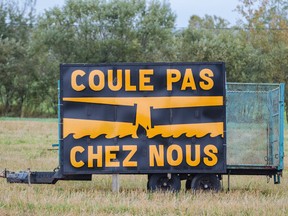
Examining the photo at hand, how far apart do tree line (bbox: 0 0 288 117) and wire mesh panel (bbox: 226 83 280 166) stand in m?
41.8

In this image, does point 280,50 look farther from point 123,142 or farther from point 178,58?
point 123,142

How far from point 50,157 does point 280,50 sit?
37.1m

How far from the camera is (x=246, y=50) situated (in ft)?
193

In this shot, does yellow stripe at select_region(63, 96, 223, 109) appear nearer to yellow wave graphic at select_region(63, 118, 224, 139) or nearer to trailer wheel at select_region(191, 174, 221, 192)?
yellow wave graphic at select_region(63, 118, 224, 139)

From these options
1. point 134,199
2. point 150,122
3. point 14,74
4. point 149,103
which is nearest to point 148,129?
point 150,122

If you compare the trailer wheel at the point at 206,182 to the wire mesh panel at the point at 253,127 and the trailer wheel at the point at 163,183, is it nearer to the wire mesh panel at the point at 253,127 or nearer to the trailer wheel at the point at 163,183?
the trailer wheel at the point at 163,183

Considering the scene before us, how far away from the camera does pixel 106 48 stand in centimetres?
5931

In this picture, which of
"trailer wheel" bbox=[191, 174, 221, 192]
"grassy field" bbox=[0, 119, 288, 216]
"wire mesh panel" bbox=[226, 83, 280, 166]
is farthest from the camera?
"wire mesh panel" bbox=[226, 83, 280, 166]

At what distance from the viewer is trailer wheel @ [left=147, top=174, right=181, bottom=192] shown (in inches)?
599

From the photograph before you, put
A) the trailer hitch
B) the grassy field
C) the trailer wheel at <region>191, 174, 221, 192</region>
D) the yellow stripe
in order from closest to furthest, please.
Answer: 1. the grassy field
2. the yellow stripe
3. the trailer wheel at <region>191, 174, 221, 192</region>
4. the trailer hitch

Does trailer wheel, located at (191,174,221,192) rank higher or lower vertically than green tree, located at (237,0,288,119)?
lower

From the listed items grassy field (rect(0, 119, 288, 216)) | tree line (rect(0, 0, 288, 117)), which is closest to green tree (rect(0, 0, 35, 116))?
tree line (rect(0, 0, 288, 117))

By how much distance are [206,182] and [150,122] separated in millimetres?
1619

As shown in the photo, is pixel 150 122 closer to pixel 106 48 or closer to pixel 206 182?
pixel 206 182
